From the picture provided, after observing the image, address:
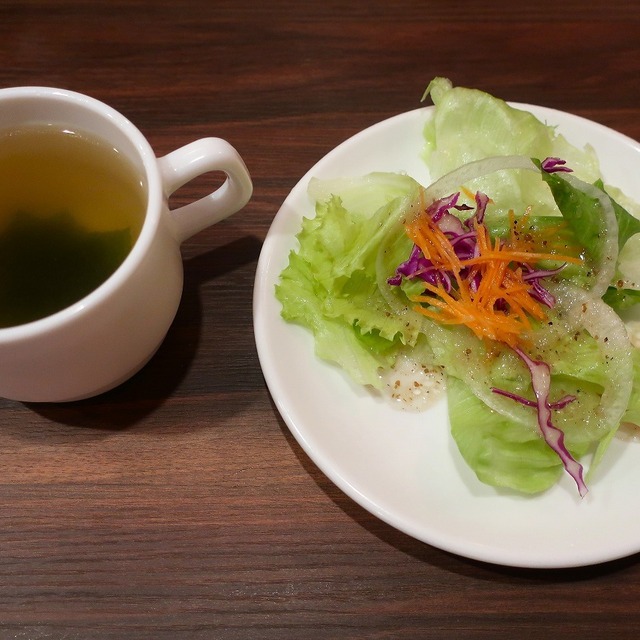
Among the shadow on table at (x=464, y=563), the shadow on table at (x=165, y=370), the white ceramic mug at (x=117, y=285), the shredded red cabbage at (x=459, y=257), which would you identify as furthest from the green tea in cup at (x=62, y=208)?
the shadow on table at (x=464, y=563)

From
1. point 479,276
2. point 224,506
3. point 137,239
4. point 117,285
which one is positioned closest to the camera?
point 117,285

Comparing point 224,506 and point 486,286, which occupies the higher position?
point 486,286

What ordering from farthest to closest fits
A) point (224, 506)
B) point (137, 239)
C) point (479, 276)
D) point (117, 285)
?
1. point (479, 276)
2. point (224, 506)
3. point (137, 239)
4. point (117, 285)

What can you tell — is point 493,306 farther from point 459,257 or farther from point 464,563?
point 464,563

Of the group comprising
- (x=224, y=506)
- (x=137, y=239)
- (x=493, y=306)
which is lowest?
(x=224, y=506)

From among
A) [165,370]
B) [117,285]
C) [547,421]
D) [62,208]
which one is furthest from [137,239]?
[547,421]

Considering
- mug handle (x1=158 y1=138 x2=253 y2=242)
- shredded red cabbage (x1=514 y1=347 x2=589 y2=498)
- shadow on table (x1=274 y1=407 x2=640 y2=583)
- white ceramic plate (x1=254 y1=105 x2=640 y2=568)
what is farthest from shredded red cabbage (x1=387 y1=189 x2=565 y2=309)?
shadow on table (x1=274 y1=407 x2=640 y2=583)

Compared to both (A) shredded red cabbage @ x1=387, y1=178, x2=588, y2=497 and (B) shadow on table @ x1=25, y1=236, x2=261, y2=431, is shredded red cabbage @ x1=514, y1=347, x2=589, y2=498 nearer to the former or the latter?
(A) shredded red cabbage @ x1=387, y1=178, x2=588, y2=497

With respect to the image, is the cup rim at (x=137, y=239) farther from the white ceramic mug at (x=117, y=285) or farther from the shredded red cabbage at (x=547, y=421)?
the shredded red cabbage at (x=547, y=421)
